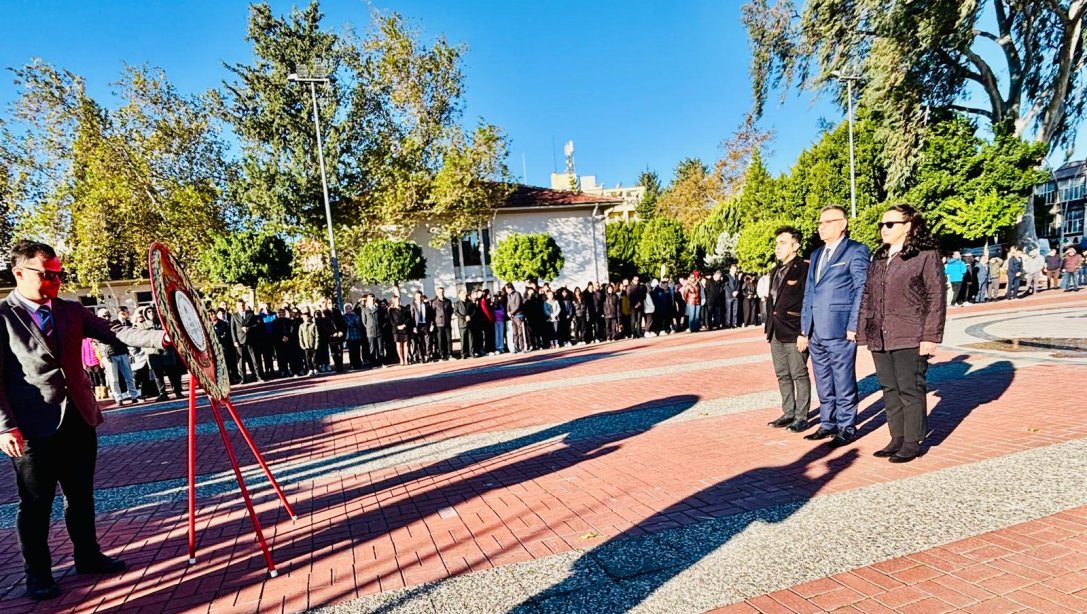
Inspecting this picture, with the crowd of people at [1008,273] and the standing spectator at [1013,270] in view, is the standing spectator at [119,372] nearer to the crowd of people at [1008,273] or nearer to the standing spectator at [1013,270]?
the crowd of people at [1008,273]

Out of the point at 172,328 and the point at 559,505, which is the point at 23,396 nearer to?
the point at 172,328

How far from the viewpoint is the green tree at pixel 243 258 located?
17.2m

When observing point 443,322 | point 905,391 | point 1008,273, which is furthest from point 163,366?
point 1008,273

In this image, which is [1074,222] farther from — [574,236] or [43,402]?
[43,402]

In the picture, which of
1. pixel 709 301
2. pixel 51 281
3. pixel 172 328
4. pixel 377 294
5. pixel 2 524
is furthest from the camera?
pixel 377 294

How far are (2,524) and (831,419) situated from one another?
22.4 ft

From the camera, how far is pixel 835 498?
354cm

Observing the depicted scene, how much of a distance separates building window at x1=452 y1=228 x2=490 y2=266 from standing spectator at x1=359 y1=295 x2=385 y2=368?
17.2 meters

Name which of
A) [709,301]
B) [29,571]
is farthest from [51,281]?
[709,301]

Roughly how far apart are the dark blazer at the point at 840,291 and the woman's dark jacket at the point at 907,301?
228 millimetres

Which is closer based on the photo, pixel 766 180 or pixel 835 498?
pixel 835 498

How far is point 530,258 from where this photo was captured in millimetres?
24891

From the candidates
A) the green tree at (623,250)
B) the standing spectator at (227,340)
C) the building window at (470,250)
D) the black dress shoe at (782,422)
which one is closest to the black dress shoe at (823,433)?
the black dress shoe at (782,422)

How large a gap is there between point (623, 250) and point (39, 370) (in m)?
36.7
